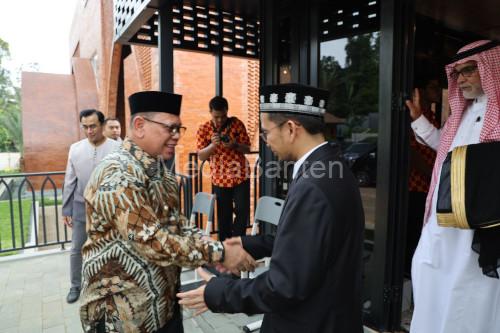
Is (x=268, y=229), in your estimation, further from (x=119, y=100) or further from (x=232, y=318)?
(x=119, y=100)

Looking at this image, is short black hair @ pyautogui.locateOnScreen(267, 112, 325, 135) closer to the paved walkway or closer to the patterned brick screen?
the paved walkway

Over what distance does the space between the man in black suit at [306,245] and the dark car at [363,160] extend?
2.08 m

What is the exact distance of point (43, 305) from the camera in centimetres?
379

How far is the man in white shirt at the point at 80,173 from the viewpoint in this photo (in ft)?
12.3

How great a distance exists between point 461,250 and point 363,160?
1661 mm

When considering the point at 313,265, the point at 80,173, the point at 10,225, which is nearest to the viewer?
the point at 313,265

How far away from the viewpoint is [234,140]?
14.5ft

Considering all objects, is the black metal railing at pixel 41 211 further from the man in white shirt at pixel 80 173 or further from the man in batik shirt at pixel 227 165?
the man in white shirt at pixel 80 173

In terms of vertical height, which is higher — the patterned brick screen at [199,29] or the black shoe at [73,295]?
the patterned brick screen at [199,29]

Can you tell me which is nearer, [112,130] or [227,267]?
[227,267]

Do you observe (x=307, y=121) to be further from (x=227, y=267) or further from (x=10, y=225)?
(x=10, y=225)

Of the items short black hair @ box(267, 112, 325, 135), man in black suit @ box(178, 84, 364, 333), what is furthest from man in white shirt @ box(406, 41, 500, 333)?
short black hair @ box(267, 112, 325, 135)

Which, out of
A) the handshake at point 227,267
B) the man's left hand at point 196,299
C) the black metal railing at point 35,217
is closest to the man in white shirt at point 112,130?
the black metal railing at point 35,217

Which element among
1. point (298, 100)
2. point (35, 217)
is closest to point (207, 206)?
point (298, 100)
